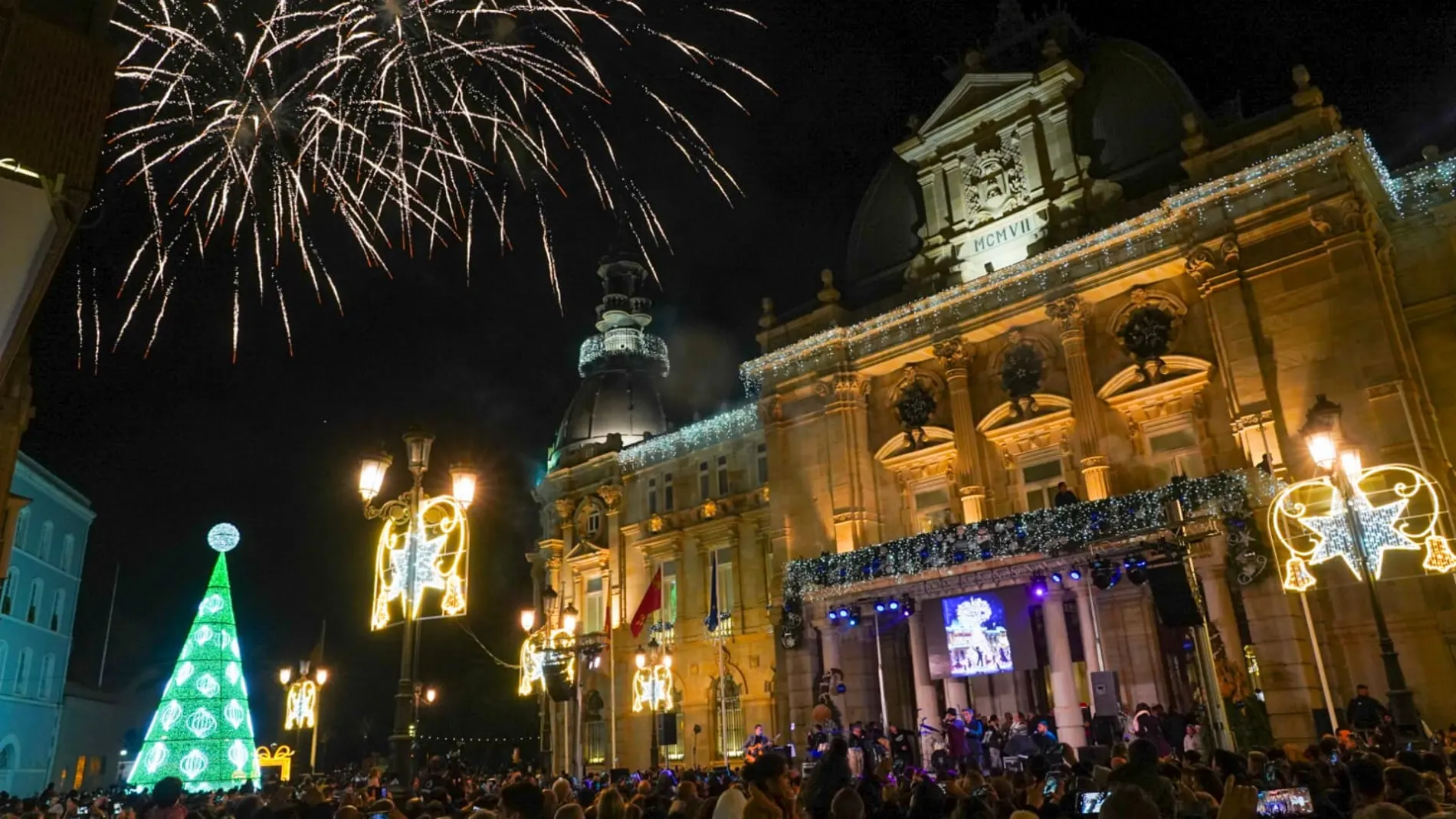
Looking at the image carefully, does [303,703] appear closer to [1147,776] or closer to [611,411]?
[611,411]

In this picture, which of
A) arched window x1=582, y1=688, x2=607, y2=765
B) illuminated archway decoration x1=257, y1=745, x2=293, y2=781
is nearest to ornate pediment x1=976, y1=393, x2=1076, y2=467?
arched window x1=582, y1=688, x2=607, y2=765

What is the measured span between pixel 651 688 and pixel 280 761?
13.8 metres

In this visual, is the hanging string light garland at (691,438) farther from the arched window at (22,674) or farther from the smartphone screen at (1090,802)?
the smartphone screen at (1090,802)

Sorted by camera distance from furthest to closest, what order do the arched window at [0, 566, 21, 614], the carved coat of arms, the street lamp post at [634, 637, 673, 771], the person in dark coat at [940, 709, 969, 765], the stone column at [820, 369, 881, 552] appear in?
the street lamp post at [634, 637, 673, 771], the arched window at [0, 566, 21, 614], the stone column at [820, 369, 881, 552], the carved coat of arms, the person in dark coat at [940, 709, 969, 765]

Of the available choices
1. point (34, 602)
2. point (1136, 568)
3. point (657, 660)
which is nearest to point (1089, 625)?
Result: point (1136, 568)

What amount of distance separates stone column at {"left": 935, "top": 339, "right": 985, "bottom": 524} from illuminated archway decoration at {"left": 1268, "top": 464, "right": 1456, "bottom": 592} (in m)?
8.05

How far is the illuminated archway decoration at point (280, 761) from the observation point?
32.2 metres

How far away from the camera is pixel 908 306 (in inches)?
1131

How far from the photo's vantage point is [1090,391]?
81.4ft

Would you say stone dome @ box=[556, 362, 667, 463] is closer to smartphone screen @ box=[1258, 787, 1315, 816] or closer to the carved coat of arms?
the carved coat of arms

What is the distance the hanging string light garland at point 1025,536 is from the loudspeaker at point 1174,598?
1.33 meters

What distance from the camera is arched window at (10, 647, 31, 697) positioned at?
33812 mm

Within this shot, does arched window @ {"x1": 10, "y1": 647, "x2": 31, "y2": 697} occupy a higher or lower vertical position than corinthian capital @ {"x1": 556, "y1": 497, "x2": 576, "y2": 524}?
lower

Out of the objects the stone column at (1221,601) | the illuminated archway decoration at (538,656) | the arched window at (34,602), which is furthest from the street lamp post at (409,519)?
the arched window at (34,602)
